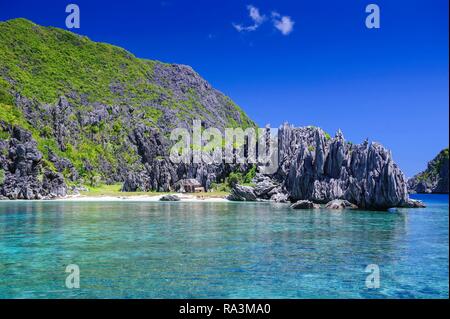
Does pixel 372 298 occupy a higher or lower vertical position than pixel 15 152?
lower

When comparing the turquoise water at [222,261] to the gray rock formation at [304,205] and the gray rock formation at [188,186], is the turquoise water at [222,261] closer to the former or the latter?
the gray rock formation at [304,205]

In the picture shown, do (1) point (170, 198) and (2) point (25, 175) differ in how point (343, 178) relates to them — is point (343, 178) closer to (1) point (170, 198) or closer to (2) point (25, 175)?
(1) point (170, 198)

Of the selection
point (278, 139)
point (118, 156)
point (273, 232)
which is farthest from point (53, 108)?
point (273, 232)

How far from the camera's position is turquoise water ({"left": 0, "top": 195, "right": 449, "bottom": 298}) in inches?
910

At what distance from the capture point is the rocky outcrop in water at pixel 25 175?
131625mm

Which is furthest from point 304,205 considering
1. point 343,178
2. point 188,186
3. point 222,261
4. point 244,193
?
point 188,186

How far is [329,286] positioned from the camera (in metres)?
24.0

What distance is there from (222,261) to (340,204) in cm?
6480

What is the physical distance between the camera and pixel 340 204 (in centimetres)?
9075

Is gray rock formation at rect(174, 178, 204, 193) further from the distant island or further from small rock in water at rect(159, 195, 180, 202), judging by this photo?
small rock in water at rect(159, 195, 180, 202)

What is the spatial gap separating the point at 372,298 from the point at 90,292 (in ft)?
47.1

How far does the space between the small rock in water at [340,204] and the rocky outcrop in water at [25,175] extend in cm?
8651
